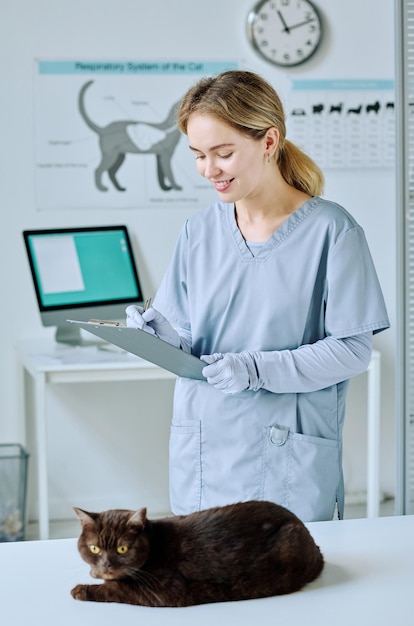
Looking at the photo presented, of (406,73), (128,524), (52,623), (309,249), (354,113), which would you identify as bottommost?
(52,623)

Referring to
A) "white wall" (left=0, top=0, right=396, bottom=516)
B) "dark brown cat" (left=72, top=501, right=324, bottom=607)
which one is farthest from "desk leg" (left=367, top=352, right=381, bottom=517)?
"dark brown cat" (left=72, top=501, right=324, bottom=607)

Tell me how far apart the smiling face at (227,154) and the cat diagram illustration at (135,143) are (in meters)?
2.03

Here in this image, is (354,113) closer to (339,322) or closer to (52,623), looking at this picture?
(339,322)

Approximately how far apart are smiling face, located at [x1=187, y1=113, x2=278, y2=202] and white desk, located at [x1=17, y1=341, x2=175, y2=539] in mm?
1558

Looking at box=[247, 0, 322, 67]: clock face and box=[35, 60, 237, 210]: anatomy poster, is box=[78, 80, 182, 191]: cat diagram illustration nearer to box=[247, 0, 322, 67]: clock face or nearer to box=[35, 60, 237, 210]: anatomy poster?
box=[35, 60, 237, 210]: anatomy poster

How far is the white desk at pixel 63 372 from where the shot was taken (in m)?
2.94

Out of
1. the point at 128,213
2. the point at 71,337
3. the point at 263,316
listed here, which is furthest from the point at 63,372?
the point at 263,316

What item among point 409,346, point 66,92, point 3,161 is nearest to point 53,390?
point 3,161

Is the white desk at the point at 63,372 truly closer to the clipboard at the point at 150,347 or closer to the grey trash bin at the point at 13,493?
the grey trash bin at the point at 13,493

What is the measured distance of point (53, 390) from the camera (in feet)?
11.7

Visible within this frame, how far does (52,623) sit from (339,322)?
28.5 inches

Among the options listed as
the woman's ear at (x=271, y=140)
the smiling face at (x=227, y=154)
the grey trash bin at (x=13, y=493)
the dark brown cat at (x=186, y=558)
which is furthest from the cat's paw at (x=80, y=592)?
the grey trash bin at (x=13, y=493)

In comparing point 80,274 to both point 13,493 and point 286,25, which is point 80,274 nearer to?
point 13,493

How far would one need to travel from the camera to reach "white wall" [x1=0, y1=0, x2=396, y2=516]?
3.42m
